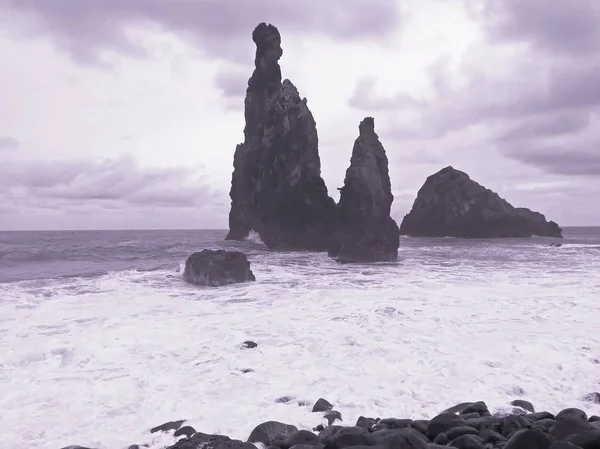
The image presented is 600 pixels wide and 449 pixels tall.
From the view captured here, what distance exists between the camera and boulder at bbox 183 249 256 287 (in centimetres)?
2053

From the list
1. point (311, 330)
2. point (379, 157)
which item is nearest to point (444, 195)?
point (379, 157)

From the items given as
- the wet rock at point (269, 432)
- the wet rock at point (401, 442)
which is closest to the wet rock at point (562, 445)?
the wet rock at point (401, 442)

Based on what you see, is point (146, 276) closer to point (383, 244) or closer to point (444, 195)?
point (383, 244)

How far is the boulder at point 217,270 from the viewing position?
20.5 metres

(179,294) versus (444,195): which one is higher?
(444,195)

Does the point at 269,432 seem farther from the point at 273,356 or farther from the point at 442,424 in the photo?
the point at 273,356

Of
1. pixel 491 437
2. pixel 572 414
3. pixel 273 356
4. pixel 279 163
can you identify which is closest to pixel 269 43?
pixel 279 163

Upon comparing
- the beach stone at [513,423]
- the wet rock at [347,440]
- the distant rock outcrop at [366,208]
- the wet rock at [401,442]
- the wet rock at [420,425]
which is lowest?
the wet rock at [420,425]

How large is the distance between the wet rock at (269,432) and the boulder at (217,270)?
14.0m

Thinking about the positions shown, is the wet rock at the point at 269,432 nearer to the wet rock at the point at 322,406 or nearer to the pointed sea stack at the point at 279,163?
the wet rock at the point at 322,406

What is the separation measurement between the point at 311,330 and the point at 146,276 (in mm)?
14703

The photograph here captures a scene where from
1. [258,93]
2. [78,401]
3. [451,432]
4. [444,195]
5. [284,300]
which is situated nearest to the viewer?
[451,432]

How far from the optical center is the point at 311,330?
12.0 m

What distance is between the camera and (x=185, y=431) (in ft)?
22.2
